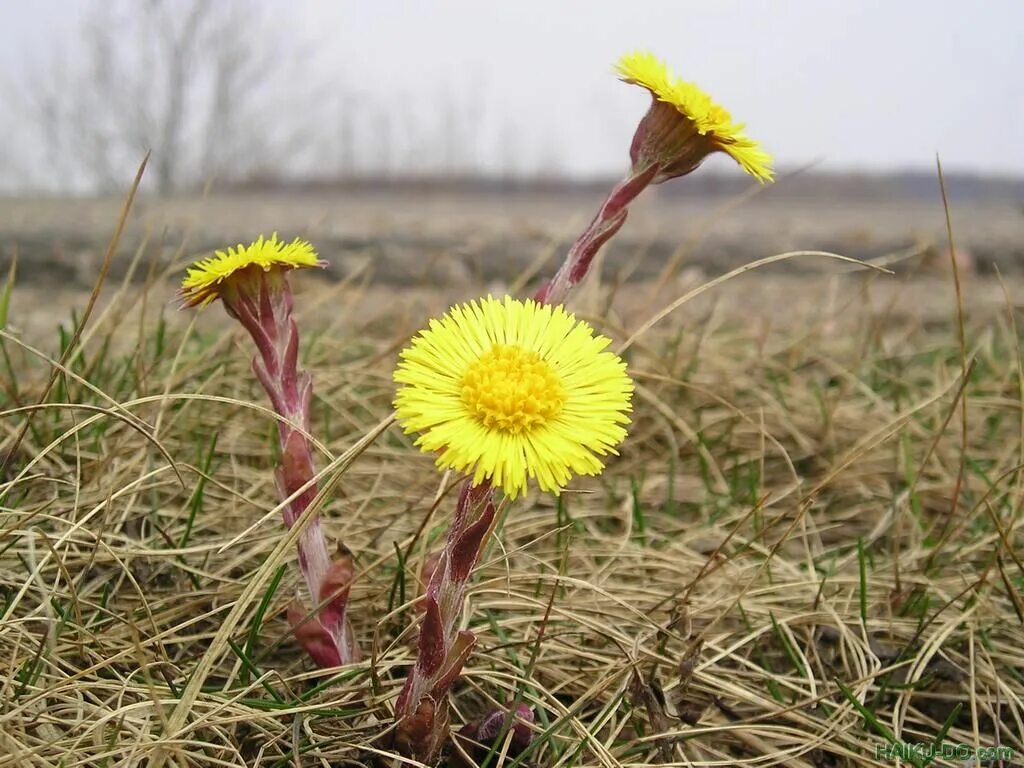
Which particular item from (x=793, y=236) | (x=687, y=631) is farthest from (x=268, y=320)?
(x=793, y=236)

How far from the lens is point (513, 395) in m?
0.88

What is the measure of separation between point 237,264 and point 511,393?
411 millimetres

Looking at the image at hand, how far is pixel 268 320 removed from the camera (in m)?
1.10

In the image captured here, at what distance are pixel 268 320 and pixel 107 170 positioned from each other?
56.4 feet

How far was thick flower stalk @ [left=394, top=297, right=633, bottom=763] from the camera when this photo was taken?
83 centimetres

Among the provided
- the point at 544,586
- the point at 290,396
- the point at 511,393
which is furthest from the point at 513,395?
the point at 544,586

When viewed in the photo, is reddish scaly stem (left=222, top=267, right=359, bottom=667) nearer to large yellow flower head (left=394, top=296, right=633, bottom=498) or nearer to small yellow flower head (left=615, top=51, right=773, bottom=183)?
large yellow flower head (left=394, top=296, right=633, bottom=498)

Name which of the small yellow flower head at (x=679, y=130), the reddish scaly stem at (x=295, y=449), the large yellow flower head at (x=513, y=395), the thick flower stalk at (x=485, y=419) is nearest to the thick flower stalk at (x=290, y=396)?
the reddish scaly stem at (x=295, y=449)

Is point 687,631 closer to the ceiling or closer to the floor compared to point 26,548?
closer to the ceiling

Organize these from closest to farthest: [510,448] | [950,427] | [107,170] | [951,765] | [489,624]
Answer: [510,448], [951,765], [489,624], [950,427], [107,170]

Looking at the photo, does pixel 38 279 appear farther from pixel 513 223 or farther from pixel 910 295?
pixel 910 295

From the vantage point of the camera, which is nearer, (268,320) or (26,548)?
(268,320)

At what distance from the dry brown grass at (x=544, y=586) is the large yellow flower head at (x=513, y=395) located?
0.17 metres

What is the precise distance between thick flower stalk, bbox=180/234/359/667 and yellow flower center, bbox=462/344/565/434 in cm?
30
